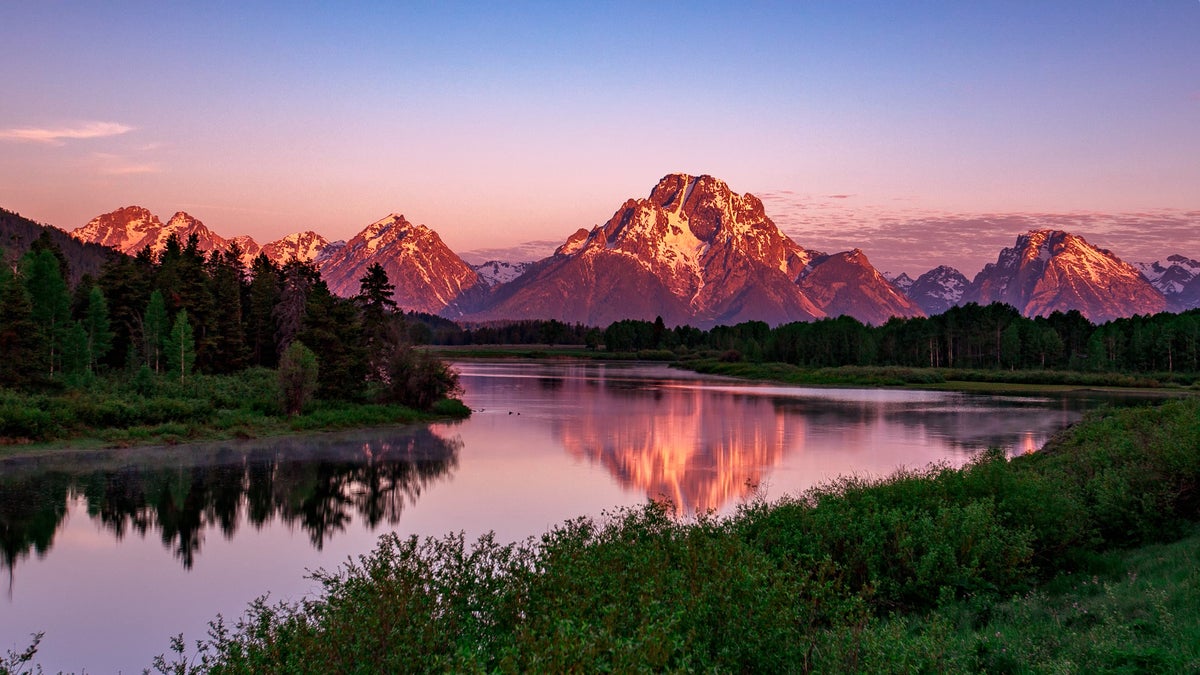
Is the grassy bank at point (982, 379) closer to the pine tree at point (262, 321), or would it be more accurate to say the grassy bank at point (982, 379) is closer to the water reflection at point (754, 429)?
the water reflection at point (754, 429)

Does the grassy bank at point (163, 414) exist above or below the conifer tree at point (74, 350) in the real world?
below

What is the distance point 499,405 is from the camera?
7631cm

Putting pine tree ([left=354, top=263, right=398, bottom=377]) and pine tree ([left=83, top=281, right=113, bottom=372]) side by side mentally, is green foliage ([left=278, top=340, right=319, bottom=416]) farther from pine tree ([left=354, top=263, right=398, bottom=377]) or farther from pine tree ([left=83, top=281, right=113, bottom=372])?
pine tree ([left=83, top=281, right=113, bottom=372])

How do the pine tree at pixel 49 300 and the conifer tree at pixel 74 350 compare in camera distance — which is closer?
the pine tree at pixel 49 300

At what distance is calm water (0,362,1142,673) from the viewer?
65.5 ft

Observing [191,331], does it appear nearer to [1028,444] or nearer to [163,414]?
[163,414]

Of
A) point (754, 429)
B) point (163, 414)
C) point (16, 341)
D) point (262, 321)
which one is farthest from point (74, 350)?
point (754, 429)

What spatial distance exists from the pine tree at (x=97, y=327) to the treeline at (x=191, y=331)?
0.10 meters

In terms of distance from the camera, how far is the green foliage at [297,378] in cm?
5234

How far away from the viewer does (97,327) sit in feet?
219

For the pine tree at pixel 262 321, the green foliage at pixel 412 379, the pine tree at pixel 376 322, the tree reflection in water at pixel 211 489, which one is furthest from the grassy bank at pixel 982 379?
the tree reflection in water at pixel 211 489

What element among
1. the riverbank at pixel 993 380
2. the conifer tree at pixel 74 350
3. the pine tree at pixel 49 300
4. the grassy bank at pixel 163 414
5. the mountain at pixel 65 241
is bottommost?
the riverbank at pixel 993 380

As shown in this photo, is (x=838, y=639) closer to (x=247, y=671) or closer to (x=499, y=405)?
(x=247, y=671)

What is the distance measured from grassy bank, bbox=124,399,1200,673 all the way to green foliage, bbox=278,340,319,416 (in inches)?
1493
